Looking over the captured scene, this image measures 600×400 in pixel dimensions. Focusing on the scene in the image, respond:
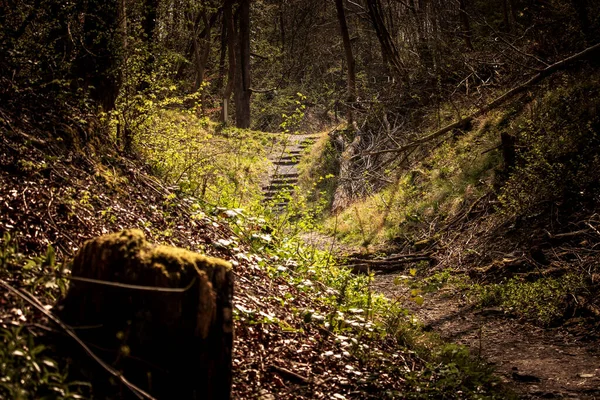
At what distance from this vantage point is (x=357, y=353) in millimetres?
5250

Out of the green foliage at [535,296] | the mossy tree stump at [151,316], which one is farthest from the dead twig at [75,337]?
the green foliage at [535,296]

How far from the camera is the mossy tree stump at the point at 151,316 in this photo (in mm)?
3039

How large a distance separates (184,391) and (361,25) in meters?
27.6

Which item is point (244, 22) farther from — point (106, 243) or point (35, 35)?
point (106, 243)

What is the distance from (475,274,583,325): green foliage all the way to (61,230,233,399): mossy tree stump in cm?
543

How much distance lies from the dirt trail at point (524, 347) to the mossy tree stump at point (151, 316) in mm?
3101

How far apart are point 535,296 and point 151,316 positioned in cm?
610

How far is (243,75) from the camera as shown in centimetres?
2134

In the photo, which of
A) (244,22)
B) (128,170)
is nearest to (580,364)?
(128,170)

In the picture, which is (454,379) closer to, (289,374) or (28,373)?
(289,374)

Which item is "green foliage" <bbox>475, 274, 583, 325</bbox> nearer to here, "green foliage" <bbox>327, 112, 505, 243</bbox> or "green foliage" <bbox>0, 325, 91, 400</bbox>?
"green foliage" <bbox>327, 112, 505, 243</bbox>

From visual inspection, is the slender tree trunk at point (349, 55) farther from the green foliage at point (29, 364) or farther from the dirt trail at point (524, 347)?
the green foliage at point (29, 364)

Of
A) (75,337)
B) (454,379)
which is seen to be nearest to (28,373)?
(75,337)

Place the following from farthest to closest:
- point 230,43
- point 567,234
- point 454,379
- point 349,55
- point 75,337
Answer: point 230,43 → point 349,55 → point 567,234 → point 454,379 → point 75,337
